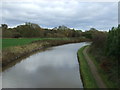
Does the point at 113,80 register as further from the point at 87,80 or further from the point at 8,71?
the point at 8,71

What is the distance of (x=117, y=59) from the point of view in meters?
9.73

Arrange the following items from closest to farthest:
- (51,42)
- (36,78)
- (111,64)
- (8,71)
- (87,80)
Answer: (87,80)
(111,64)
(36,78)
(8,71)
(51,42)

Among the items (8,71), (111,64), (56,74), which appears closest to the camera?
(111,64)

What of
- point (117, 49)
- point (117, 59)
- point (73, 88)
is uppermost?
point (117, 49)

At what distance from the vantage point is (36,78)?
40.1 feet

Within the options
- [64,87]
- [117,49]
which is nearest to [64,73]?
[64,87]

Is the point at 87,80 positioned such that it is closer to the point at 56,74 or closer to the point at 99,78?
the point at 99,78

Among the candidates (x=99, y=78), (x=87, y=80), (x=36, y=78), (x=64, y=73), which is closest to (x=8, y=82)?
(x=36, y=78)

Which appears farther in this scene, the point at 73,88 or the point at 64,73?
the point at 64,73

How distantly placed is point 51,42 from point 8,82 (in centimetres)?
3260

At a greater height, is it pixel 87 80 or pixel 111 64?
pixel 111 64

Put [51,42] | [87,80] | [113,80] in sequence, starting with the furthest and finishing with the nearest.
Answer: [51,42] < [87,80] < [113,80]

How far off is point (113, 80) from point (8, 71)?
8985mm

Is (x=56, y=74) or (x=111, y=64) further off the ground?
(x=111, y=64)
